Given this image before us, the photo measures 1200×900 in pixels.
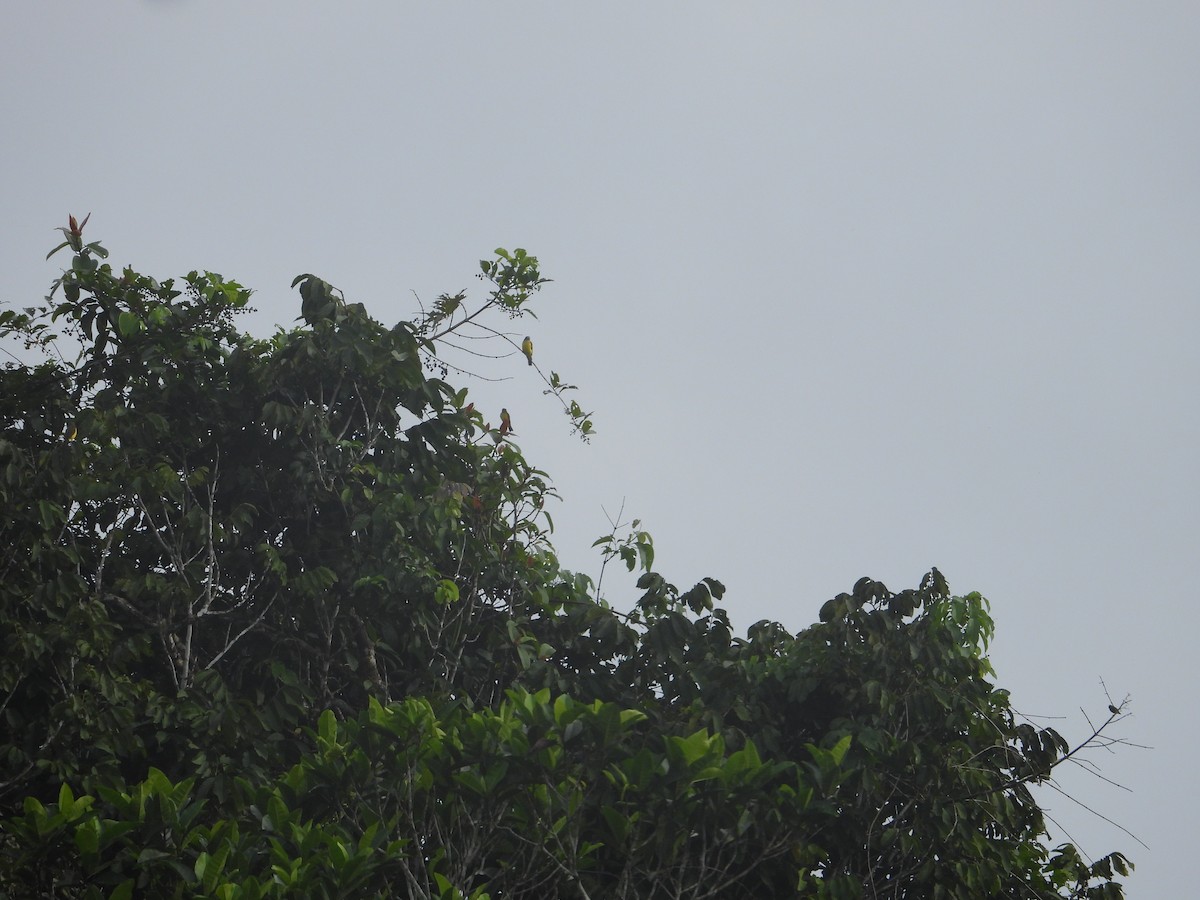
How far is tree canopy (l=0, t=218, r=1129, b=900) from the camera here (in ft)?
16.6

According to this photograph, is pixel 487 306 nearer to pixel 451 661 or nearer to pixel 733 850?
pixel 451 661

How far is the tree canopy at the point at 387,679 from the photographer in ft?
16.6

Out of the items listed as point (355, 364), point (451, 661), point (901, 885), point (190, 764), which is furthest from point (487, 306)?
point (901, 885)

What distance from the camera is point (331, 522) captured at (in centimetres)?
721

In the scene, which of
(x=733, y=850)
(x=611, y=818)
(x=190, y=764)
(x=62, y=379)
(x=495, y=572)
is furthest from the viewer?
(x=495, y=572)

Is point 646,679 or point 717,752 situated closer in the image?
point 717,752

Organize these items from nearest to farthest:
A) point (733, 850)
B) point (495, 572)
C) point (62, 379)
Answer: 1. point (733, 850)
2. point (62, 379)
3. point (495, 572)

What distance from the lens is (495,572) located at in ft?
Answer: 23.3

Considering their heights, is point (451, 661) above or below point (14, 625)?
above

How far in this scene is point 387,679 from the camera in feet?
23.0

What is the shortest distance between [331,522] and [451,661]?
1062 mm

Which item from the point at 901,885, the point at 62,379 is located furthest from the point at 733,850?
the point at 62,379

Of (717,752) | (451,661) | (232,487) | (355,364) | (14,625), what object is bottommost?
(14,625)

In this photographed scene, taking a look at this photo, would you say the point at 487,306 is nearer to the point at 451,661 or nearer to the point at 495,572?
the point at 495,572
